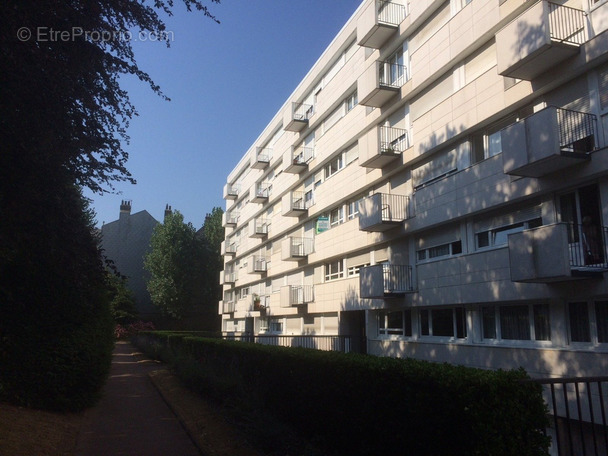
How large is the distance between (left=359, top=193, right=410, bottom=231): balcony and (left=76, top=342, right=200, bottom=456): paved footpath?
9506 mm

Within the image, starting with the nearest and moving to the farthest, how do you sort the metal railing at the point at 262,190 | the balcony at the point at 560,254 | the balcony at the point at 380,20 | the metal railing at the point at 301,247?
the balcony at the point at 560,254 → the balcony at the point at 380,20 → the metal railing at the point at 301,247 → the metal railing at the point at 262,190

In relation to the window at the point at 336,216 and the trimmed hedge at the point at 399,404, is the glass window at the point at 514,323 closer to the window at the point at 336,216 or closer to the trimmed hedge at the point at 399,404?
the trimmed hedge at the point at 399,404

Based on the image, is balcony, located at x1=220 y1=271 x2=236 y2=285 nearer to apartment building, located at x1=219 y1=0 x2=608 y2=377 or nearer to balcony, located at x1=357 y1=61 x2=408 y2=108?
apartment building, located at x1=219 y1=0 x2=608 y2=377

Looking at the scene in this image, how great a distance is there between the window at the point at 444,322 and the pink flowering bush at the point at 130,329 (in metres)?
35.2

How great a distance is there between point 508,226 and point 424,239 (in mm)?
4133

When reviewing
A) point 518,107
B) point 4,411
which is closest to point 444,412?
point 4,411

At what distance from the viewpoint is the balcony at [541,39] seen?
A: 39.2 ft

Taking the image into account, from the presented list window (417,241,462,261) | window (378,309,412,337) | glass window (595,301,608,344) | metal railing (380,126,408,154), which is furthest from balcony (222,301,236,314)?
glass window (595,301,608,344)

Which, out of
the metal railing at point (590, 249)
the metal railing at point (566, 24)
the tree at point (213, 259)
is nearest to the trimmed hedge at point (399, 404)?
the metal railing at point (590, 249)

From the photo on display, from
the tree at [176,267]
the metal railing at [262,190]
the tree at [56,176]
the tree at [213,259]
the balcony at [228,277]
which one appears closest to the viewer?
the tree at [56,176]

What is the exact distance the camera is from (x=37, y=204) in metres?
7.81

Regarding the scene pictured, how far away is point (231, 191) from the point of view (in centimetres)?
5047

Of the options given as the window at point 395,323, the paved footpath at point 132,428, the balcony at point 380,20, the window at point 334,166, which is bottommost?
the paved footpath at point 132,428

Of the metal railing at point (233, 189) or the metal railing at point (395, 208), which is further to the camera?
the metal railing at point (233, 189)
